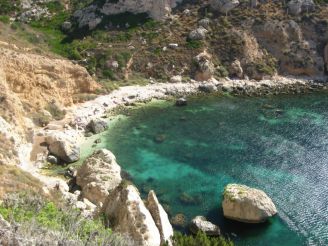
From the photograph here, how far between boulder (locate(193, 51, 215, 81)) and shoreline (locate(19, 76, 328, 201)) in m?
1.63

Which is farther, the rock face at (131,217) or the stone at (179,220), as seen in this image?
the stone at (179,220)

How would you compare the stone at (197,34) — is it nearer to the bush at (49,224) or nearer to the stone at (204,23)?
the stone at (204,23)

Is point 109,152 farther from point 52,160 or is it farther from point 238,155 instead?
point 238,155

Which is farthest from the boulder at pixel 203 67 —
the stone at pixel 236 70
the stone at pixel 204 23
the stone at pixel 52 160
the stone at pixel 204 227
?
the stone at pixel 204 227

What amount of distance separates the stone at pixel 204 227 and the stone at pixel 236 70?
59547mm

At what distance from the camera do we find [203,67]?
102 meters

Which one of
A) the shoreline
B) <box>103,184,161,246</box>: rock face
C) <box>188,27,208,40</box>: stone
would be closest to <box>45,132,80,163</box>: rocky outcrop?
the shoreline

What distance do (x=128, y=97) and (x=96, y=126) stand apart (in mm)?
17547

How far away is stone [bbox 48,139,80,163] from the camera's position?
65438 mm

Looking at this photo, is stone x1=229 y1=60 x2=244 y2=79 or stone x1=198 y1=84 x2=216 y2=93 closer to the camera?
stone x1=198 y1=84 x2=216 y2=93

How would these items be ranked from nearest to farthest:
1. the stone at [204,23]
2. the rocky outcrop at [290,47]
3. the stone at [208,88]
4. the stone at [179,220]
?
the stone at [179,220], the stone at [208,88], the rocky outcrop at [290,47], the stone at [204,23]

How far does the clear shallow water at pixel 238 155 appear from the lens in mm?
51906

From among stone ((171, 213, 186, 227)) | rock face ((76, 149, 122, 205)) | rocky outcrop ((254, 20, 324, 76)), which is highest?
rocky outcrop ((254, 20, 324, 76))

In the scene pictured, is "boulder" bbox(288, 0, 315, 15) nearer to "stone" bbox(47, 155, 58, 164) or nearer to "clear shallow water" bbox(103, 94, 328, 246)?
"clear shallow water" bbox(103, 94, 328, 246)
